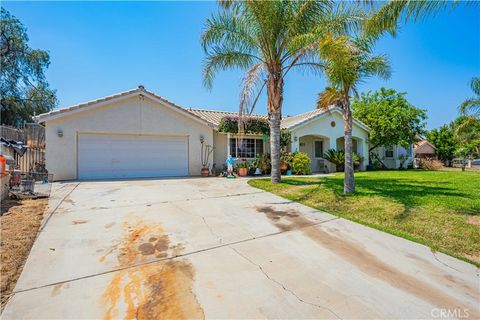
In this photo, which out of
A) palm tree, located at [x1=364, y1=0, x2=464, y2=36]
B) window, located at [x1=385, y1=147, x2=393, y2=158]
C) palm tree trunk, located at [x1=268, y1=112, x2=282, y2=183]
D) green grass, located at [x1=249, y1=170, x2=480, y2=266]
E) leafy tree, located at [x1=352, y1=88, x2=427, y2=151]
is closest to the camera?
green grass, located at [x1=249, y1=170, x2=480, y2=266]

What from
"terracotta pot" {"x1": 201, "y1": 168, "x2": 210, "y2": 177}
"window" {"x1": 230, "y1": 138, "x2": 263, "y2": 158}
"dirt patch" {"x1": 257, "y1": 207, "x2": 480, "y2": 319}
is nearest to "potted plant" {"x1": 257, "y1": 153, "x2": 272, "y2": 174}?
"window" {"x1": 230, "y1": 138, "x2": 263, "y2": 158}

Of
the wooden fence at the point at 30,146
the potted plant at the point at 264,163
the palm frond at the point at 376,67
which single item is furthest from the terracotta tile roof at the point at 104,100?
the palm frond at the point at 376,67

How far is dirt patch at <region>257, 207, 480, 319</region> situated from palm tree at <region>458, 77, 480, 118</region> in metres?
18.5

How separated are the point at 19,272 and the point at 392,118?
82.2ft

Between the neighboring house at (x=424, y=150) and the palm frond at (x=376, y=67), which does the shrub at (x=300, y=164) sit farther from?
the neighboring house at (x=424, y=150)

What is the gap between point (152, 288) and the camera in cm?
302

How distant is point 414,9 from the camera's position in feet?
19.2

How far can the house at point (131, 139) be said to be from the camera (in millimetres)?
12375

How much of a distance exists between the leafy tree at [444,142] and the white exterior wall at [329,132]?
25.5 m

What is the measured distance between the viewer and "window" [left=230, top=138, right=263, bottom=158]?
16828mm

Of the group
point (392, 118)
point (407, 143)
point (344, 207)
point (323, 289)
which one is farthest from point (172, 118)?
point (407, 143)

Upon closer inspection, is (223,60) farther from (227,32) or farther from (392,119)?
(392,119)

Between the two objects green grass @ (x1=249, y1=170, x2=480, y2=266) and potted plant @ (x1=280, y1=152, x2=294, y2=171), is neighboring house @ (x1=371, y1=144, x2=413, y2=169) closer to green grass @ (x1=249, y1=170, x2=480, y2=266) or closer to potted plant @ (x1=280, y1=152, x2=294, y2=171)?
potted plant @ (x1=280, y1=152, x2=294, y2=171)

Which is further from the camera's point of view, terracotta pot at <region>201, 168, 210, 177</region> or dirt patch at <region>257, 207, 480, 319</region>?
terracotta pot at <region>201, 168, 210, 177</region>
